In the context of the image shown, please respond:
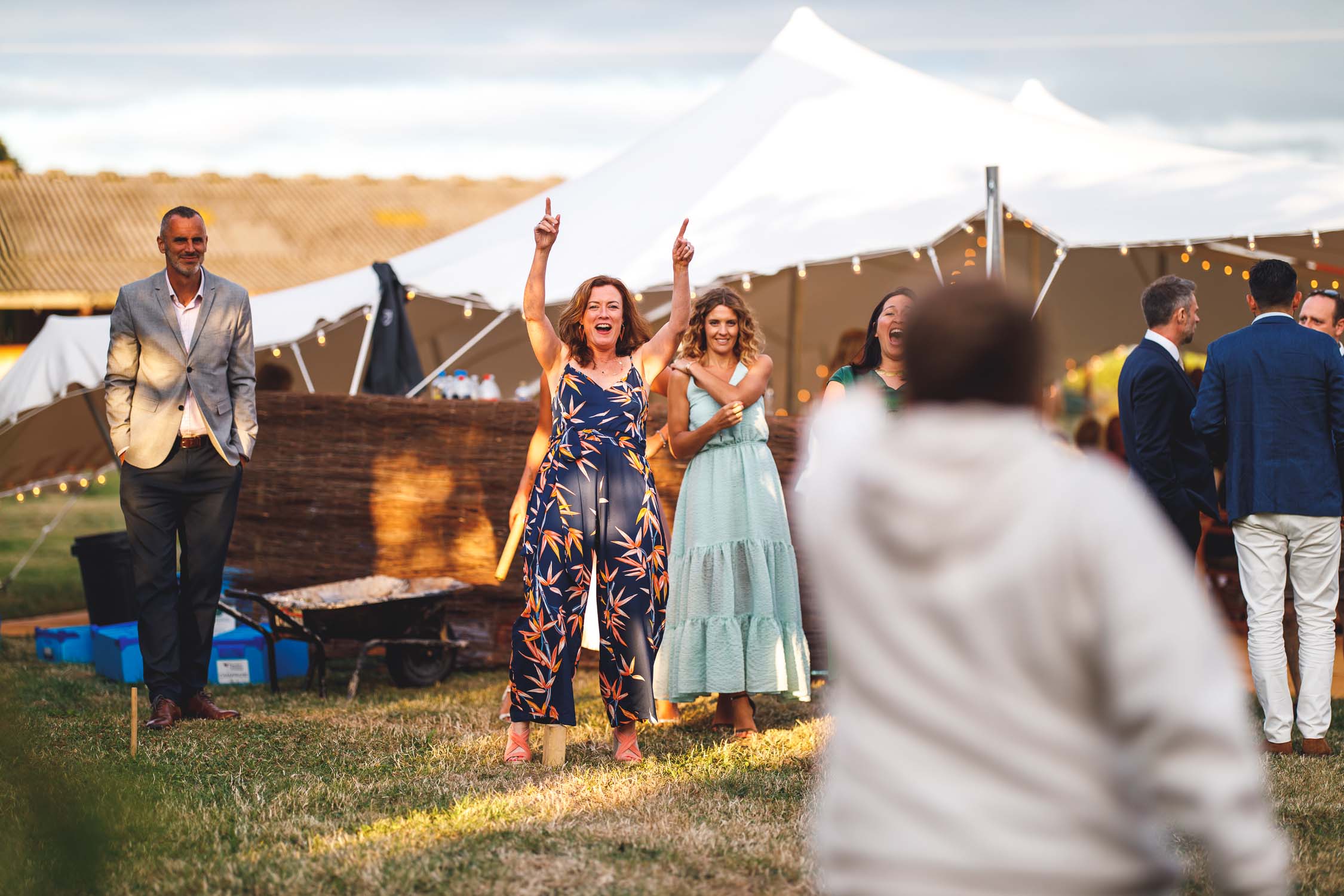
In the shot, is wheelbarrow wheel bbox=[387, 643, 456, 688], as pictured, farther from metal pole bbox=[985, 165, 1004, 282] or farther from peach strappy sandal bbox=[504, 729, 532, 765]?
metal pole bbox=[985, 165, 1004, 282]

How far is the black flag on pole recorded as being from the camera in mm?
7801

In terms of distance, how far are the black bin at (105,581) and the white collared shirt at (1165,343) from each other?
5833mm

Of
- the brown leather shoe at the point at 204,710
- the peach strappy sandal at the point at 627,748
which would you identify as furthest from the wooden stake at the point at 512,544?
the brown leather shoe at the point at 204,710

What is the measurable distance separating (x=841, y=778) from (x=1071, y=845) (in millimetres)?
295

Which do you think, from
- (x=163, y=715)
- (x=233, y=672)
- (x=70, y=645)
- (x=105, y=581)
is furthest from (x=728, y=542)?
(x=70, y=645)

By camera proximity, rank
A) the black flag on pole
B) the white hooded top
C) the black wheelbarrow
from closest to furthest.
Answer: the white hooded top, the black wheelbarrow, the black flag on pole

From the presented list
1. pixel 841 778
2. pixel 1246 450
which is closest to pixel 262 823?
pixel 841 778

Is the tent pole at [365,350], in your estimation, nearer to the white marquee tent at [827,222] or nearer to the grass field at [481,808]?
the white marquee tent at [827,222]

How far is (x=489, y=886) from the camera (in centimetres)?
316

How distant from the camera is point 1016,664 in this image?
146cm

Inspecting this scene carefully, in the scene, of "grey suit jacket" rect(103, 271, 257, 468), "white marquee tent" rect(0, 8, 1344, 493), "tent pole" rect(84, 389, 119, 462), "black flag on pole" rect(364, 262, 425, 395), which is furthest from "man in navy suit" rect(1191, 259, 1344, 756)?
"tent pole" rect(84, 389, 119, 462)

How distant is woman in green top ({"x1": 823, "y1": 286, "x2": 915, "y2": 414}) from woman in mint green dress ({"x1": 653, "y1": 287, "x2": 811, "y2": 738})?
45 cm

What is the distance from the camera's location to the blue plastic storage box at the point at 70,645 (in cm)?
752

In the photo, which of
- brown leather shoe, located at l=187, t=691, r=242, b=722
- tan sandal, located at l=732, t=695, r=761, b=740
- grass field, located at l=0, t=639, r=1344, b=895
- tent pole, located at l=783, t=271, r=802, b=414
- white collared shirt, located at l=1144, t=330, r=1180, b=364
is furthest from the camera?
tent pole, located at l=783, t=271, r=802, b=414
